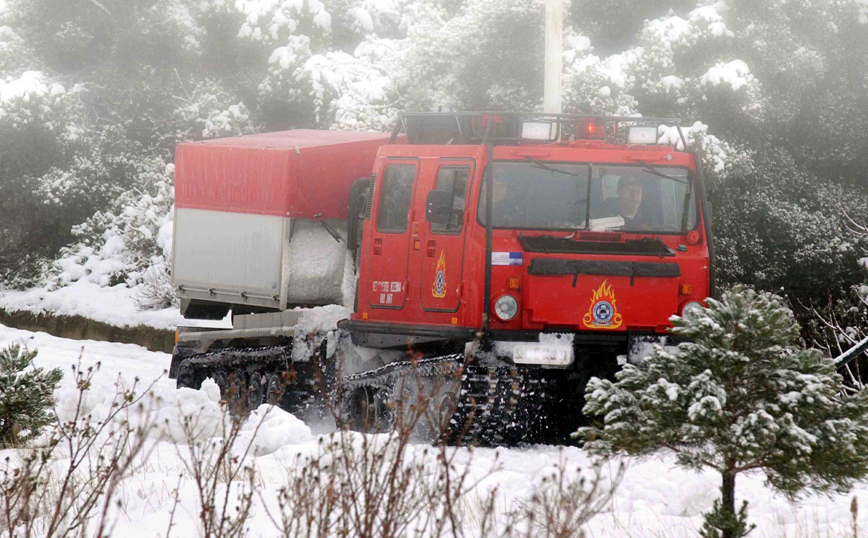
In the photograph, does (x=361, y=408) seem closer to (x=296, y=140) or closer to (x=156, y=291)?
(x=296, y=140)

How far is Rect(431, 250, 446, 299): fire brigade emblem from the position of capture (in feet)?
33.8

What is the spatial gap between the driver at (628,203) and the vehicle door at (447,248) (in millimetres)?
1271

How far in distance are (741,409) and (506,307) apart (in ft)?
14.2

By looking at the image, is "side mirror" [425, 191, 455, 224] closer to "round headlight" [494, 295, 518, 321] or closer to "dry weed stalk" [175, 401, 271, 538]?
"round headlight" [494, 295, 518, 321]

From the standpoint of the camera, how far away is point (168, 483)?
750 centimetres

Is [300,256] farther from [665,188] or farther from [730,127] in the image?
[730,127]

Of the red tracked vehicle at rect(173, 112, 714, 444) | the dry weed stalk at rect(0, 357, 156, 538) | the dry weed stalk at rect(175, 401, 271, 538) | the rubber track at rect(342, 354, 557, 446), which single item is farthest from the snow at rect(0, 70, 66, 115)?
the dry weed stalk at rect(175, 401, 271, 538)

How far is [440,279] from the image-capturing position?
33.9ft

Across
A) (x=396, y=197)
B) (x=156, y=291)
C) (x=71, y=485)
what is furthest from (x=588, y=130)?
(x=156, y=291)

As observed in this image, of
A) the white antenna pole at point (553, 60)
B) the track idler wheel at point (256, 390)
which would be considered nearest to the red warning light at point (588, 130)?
the track idler wheel at point (256, 390)

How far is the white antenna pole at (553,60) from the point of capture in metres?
17.2

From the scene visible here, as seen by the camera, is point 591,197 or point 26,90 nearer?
point 591,197

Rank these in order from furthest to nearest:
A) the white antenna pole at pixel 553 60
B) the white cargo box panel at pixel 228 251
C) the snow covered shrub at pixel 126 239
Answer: the snow covered shrub at pixel 126 239, the white antenna pole at pixel 553 60, the white cargo box panel at pixel 228 251

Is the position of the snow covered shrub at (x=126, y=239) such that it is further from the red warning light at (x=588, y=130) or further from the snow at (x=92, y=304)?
the red warning light at (x=588, y=130)
